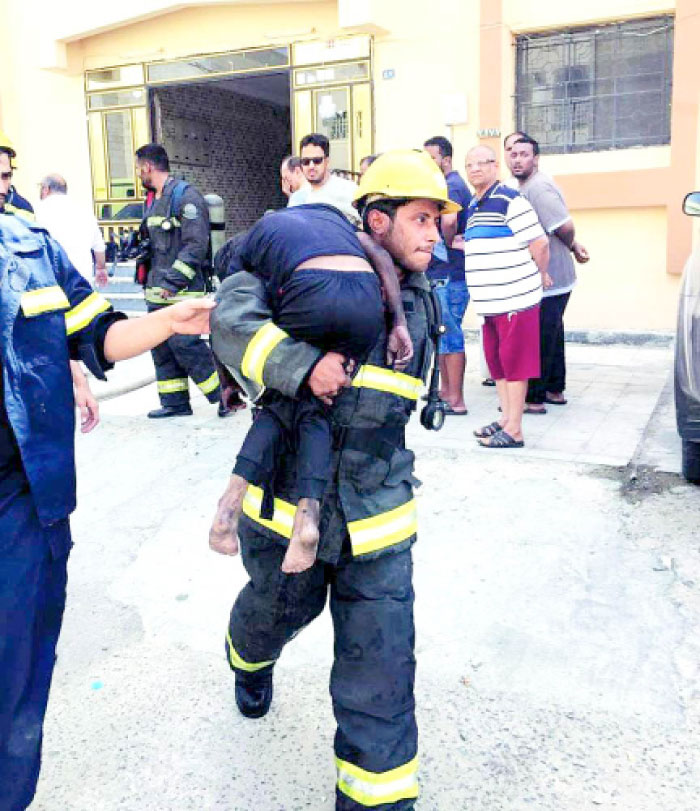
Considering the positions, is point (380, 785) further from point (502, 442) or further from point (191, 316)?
point (502, 442)

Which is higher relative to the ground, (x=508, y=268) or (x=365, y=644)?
(x=508, y=268)

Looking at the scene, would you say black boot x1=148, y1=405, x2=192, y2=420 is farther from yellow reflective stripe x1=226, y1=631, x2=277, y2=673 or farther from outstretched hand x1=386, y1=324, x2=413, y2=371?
outstretched hand x1=386, y1=324, x2=413, y2=371

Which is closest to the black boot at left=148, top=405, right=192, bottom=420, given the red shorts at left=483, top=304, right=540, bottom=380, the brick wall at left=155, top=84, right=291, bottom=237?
the red shorts at left=483, top=304, right=540, bottom=380

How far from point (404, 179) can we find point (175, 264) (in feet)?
14.9

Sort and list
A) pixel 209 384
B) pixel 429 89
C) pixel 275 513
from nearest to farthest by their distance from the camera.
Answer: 1. pixel 275 513
2. pixel 209 384
3. pixel 429 89

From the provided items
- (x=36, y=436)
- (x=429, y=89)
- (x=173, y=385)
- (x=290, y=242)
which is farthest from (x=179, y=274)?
(x=429, y=89)

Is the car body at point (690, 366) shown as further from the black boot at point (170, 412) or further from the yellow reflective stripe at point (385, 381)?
the black boot at point (170, 412)

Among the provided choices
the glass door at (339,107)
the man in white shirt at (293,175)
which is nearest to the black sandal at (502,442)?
the man in white shirt at (293,175)

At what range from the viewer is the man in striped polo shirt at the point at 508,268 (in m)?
5.40

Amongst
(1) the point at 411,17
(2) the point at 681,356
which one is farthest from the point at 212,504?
(1) the point at 411,17

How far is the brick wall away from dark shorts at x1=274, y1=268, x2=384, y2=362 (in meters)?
11.4

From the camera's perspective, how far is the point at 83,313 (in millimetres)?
2162

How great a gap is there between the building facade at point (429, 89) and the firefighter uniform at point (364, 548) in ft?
25.1

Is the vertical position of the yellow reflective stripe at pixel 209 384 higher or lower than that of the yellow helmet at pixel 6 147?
lower
